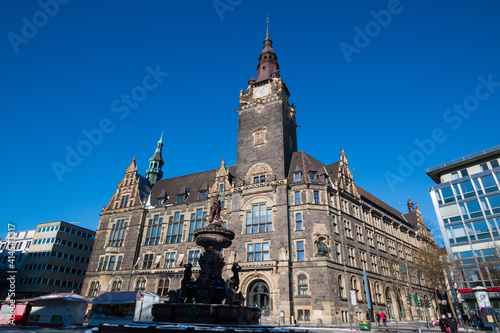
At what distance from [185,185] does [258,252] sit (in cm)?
1986

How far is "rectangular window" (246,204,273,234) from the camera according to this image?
126 feet

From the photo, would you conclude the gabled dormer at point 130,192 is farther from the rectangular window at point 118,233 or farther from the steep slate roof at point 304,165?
the steep slate roof at point 304,165

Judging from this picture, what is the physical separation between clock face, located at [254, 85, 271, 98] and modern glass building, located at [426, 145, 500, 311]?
28234 millimetres

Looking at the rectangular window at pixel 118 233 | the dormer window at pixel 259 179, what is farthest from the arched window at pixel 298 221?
the rectangular window at pixel 118 233

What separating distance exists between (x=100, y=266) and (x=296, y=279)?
1213 inches

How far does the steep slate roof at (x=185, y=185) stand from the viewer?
48.4 m

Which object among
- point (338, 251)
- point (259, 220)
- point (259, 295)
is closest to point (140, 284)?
point (259, 295)

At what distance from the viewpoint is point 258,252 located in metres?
37.2

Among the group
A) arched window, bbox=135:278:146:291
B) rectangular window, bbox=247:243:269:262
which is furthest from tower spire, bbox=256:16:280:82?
arched window, bbox=135:278:146:291

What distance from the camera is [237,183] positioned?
141 feet

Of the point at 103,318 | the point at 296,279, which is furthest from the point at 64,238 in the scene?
the point at 296,279

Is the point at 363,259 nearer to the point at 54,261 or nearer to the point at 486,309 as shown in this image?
the point at 486,309

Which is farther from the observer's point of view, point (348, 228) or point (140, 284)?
point (140, 284)

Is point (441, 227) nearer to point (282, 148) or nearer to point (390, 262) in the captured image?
point (390, 262)
